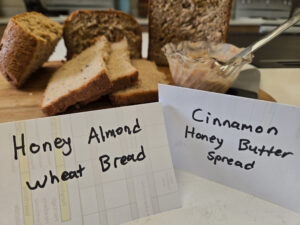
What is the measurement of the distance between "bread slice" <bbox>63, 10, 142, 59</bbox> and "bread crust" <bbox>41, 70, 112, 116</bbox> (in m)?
0.62

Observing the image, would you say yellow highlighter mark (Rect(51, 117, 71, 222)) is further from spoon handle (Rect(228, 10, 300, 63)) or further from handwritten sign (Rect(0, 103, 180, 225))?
spoon handle (Rect(228, 10, 300, 63))

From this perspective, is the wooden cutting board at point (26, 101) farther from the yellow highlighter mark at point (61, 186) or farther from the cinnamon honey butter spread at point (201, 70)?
the yellow highlighter mark at point (61, 186)

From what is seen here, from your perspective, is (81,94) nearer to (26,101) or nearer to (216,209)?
(26,101)

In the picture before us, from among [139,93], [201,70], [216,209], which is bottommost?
[216,209]

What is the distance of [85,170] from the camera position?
595 millimetres

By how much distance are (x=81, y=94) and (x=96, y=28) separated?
2.13ft

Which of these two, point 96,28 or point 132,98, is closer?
point 132,98

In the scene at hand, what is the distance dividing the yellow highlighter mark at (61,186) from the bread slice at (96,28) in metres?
0.97

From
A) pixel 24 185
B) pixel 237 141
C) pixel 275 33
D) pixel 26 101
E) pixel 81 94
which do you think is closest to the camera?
pixel 24 185

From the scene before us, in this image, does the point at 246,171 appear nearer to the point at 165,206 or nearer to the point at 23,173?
the point at 165,206

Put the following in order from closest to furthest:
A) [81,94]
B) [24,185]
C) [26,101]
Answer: [24,185] < [81,94] < [26,101]

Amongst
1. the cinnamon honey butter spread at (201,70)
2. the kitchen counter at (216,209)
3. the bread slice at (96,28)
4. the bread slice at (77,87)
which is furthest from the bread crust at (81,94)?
the bread slice at (96,28)

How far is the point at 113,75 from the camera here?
103cm

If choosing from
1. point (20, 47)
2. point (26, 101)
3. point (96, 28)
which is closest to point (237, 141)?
point (26, 101)
